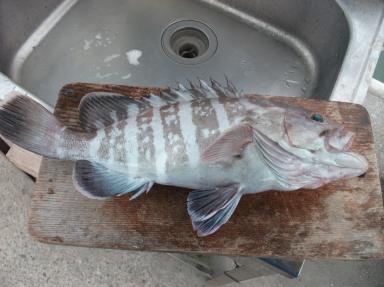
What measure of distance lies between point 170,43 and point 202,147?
77 centimetres

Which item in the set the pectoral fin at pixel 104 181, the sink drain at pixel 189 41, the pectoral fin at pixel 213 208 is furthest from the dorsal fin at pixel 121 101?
the sink drain at pixel 189 41

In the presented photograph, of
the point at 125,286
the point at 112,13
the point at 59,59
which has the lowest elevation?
the point at 125,286

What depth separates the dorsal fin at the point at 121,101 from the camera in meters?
1.06

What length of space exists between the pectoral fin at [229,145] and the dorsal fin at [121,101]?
15cm

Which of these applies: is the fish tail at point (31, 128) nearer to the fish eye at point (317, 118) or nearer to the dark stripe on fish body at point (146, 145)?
the dark stripe on fish body at point (146, 145)

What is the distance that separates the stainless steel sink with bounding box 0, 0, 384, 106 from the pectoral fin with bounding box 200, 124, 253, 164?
60cm

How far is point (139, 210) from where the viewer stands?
1.12 meters

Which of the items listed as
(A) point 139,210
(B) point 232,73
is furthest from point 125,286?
(B) point 232,73

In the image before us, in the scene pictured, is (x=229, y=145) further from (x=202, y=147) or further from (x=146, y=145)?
(x=146, y=145)

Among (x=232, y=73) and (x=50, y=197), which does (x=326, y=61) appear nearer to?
(x=232, y=73)

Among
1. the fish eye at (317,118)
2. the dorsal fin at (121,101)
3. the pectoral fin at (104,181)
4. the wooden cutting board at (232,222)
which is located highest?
the fish eye at (317,118)

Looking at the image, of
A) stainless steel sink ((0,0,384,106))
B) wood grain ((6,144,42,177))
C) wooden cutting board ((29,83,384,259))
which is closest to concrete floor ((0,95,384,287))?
wood grain ((6,144,42,177))

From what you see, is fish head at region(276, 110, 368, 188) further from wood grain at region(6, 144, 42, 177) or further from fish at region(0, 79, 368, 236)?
wood grain at region(6, 144, 42, 177)

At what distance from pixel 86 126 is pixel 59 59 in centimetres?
62
